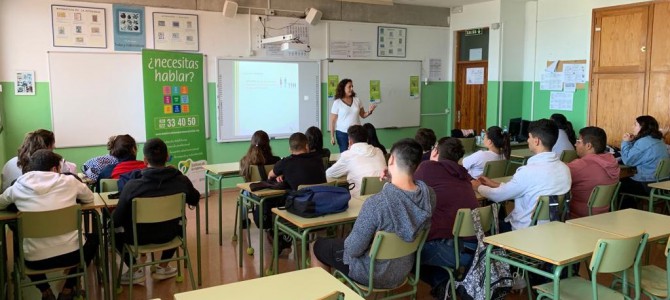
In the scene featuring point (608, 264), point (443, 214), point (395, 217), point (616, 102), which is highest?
point (616, 102)

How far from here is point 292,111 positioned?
7.85 m

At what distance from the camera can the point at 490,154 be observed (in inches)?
193

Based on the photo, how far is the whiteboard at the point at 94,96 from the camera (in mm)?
6188

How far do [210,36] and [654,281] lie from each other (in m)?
5.74

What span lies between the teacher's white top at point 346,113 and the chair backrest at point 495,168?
2481 millimetres

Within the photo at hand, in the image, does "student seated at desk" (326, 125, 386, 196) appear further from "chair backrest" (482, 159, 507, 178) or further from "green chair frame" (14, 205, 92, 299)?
"green chair frame" (14, 205, 92, 299)

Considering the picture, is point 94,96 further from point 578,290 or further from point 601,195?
point 578,290

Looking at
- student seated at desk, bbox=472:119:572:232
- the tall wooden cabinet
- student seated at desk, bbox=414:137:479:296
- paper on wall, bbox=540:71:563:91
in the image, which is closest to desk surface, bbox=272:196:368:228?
student seated at desk, bbox=414:137:479:296

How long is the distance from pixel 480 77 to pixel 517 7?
125cm

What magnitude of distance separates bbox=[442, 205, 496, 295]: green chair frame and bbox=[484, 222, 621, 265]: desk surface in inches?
9.1

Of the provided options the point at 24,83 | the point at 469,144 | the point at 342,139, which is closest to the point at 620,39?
the point at 469,144

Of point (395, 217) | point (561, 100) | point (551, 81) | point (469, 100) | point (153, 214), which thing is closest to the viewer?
point (395, 217)

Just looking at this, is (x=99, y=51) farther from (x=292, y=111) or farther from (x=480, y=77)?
(x=480, y=77)

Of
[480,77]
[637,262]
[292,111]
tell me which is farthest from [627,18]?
[637,262]
